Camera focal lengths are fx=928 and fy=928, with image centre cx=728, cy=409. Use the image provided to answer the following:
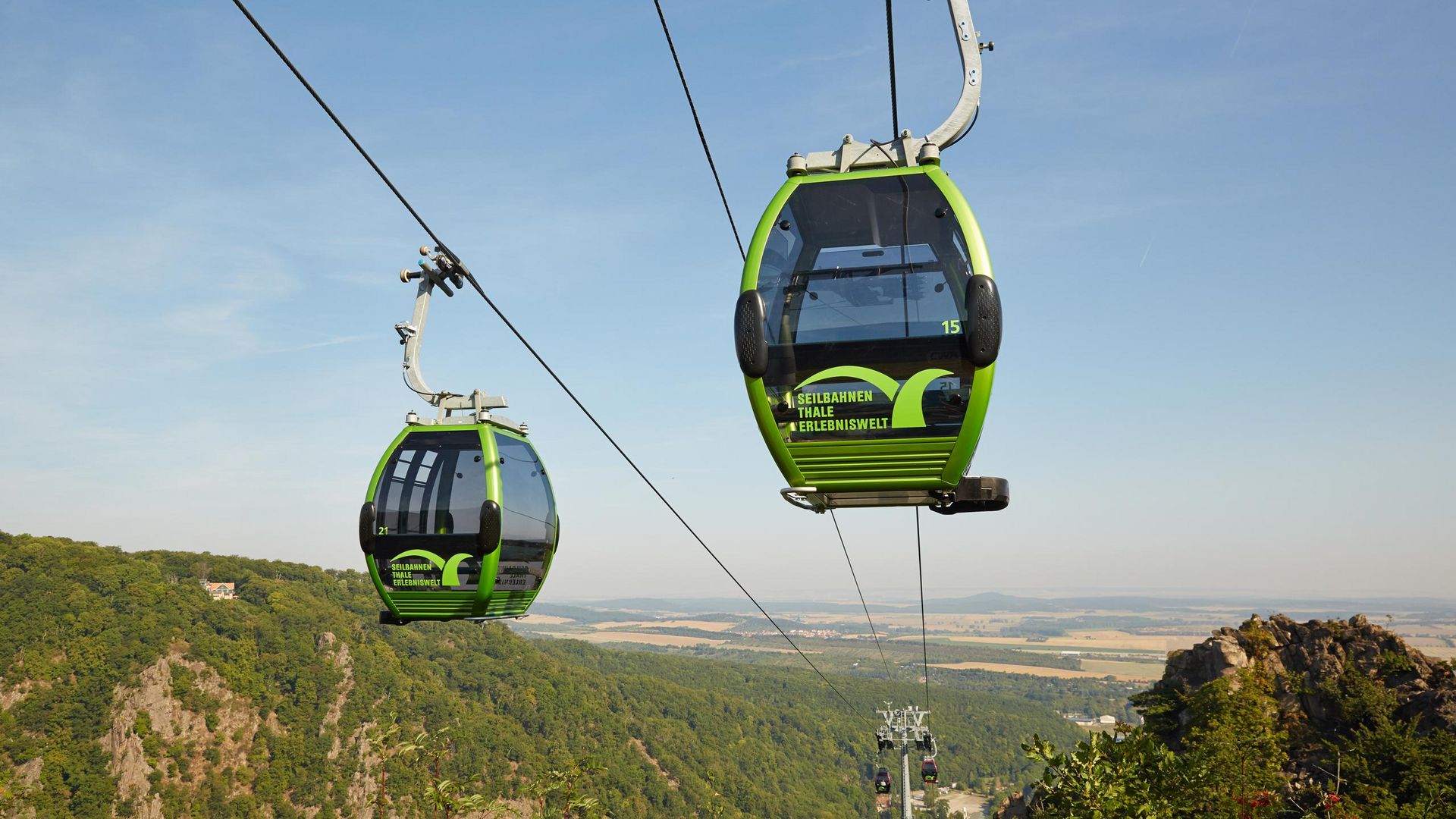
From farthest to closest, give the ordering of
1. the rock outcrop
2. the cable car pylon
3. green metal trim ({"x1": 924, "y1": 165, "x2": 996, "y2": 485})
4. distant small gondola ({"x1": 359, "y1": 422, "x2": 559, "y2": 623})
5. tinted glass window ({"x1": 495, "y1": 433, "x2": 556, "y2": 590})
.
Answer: the cable car pylon < the rock outcrop < tinted glass window ({"x1": 495, "y1": 433, "x2": 556, "y2": 590}) < distant small gondola ({"x1": 359, "y1": 422, "x2": 559, "y2": 623}) < green metal trim ({"x1": 924, "y1": 165, "x2": 996, "y2": 485})

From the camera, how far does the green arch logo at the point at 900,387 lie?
5996 millimetres

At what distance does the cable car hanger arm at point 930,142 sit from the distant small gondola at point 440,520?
229 inches

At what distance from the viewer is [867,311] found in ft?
20.0

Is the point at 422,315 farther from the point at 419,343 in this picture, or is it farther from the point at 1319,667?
the point at 1319,667

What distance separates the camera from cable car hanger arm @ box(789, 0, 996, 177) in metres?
6.27

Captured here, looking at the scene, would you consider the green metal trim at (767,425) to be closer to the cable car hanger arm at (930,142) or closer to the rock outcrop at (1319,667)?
the cable car hanger arm at (930,142)

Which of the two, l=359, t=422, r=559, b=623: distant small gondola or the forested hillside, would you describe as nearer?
l=359, t=422, r=559, b=623: distant small gondola

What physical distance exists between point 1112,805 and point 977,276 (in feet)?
54.0

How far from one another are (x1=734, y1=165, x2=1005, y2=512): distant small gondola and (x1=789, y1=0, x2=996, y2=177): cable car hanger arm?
4.6 inches

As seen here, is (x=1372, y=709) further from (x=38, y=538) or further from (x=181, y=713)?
(x=38, y=538)

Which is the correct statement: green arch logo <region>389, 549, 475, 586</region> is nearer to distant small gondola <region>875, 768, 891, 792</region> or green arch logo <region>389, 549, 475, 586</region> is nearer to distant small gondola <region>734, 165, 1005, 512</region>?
distant small gondola <region>734, 165, 1005, 512</region>

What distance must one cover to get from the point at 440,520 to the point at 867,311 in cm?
648

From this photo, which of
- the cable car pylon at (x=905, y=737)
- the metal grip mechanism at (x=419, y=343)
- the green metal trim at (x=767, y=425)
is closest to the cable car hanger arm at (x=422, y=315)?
the metal grip mechanism at (x=419, y=343)

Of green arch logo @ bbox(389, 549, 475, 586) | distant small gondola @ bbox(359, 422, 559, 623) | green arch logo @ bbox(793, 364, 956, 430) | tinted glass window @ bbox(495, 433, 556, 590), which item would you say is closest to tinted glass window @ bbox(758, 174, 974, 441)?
green arch logo @ bbox(793, 364, 956, 430)
